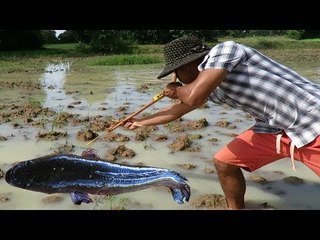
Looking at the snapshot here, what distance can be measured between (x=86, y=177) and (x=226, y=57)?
54.5 inches

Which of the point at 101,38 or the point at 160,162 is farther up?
the point at 160,162

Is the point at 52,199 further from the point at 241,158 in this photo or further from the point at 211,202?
the point at 241,158

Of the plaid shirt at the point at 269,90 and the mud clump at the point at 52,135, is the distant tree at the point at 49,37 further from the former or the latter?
the plaid shirt at the point at 269,90

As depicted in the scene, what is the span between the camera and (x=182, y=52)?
2719 millimetres

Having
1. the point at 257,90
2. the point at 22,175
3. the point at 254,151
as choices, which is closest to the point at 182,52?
the point at 257,90

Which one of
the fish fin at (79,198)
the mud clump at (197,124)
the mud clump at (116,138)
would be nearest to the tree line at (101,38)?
the mud clump at (197,124)

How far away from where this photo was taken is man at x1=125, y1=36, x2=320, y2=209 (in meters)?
2.57

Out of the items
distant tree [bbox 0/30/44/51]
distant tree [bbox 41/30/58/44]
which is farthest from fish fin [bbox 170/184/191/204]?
distant tree [bbox 41/30/58/44]

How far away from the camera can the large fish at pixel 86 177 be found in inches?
124

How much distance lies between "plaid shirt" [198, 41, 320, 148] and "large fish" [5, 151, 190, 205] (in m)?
0.97

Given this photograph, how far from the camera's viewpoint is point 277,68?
2707 millimetres

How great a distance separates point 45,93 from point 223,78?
22.8ft

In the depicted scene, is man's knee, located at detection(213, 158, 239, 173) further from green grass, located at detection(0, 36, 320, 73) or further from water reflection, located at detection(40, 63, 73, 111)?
green grass, located at detection(0, 36, 320, 73)
